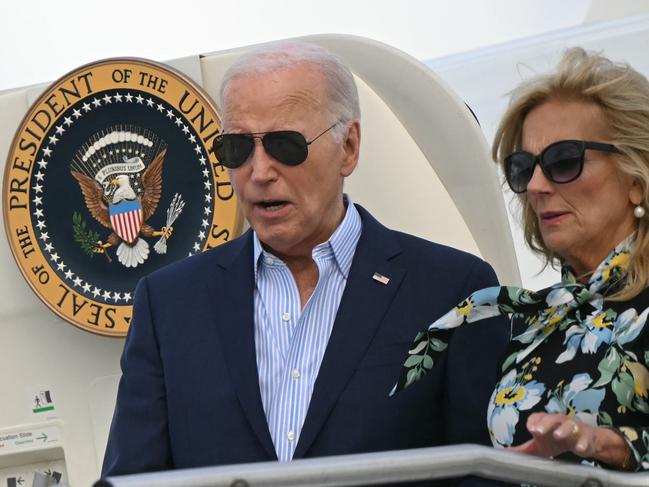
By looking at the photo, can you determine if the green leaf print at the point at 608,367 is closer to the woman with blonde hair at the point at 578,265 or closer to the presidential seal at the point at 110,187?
the woman with blonde hair at the point at 578,265

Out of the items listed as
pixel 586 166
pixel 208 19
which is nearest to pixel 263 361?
pixel 586 166

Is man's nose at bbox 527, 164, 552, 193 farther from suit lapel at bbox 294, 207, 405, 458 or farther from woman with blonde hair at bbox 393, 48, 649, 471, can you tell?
suit lapel at bbox 294, 207, 405, 458

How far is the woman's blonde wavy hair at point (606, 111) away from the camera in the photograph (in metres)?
2.32

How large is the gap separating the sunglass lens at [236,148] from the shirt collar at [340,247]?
0.20 metres

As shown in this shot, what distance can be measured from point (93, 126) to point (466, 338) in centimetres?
147

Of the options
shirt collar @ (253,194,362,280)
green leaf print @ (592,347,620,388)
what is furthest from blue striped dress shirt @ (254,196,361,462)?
green leaf print @ (592,347,620,388)

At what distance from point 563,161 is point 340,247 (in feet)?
2.08

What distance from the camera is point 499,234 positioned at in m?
3.66

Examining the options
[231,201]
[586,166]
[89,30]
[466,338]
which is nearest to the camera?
[586,166]

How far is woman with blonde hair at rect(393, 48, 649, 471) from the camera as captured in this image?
2189mm

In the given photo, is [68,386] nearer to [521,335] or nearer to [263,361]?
[263,361]

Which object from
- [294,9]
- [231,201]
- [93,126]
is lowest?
[231,201]

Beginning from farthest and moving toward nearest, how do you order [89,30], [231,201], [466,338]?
[89,30] → [231,201] → [466,338]

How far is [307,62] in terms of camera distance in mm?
2779
